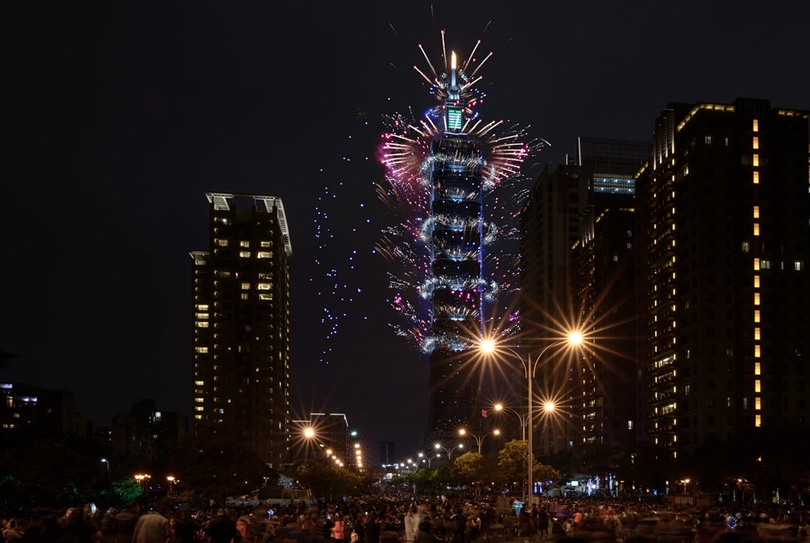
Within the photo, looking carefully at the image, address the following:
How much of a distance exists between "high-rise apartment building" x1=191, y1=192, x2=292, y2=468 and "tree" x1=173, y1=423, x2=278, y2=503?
11974 cm

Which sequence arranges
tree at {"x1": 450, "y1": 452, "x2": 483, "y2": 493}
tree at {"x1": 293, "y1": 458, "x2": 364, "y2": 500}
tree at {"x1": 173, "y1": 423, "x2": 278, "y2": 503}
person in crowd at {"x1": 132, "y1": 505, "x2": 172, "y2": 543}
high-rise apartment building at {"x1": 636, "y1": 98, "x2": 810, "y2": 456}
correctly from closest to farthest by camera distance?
person in crowd at {"x1": 132, "y1": 505, "x2": 172, "y2": 543}
tree at {"x1": 173, "y1": 423, "x2": 278, "y2": 503}
tree at {"x1": 293, "y1": 458, "x2": 364, "y2": 500}
tree at {"x1": 450, "y1": 452, "x2": 483, "y2": 493}
high-rise apartment building at {"x1": 636, "y1": 98, "x2": 810, "y2": 456}

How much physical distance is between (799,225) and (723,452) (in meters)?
35.2

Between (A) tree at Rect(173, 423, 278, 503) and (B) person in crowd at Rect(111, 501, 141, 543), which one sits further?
(A) tree at Rect(173, 423, 278, 503)

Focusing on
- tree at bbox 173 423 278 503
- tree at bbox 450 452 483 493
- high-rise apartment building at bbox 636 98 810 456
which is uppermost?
high-rise apartment building at bbox 636 98 810 456

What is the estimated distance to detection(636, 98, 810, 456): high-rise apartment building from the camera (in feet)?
375

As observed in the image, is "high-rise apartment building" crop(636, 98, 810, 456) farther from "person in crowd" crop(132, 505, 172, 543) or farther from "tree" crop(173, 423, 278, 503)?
"person in crowd" crop(132, 505, 172, 543)

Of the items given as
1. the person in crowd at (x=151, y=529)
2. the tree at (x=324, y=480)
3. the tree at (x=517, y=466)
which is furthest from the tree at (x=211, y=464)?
the tree at (x=517, y=466)

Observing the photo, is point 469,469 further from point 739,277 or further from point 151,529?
point 151,529

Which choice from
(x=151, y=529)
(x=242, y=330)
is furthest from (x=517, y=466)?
(x=242, y=330)

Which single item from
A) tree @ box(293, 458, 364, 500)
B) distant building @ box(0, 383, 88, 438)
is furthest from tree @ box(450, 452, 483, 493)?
distant building @ box(0, 383, 88, 438)

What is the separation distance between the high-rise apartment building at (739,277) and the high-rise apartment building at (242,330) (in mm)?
81353

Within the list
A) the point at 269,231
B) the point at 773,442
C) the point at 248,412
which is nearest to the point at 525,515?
the point at 773,442

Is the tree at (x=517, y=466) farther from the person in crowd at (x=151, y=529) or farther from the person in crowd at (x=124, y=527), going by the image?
the person in crowd at (x=151, y=529)

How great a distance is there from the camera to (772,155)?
119375 millimetres
